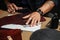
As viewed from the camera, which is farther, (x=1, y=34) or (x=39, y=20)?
(x=39, y=20)

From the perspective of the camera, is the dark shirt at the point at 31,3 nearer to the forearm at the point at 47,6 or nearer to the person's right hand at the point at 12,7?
the person's right hand at the point at 12,7

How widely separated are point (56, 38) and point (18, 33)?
0.32 meters

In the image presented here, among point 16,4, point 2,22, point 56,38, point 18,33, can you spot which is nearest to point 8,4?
point 16,4

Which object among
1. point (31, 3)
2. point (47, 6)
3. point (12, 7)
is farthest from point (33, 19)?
point (31, 3)

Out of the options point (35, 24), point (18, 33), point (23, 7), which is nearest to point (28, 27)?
point (35, 24)

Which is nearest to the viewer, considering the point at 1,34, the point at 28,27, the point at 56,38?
the point at 56,38

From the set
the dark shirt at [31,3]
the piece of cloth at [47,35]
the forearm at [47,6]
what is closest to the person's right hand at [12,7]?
the dark shirt at [31,3]

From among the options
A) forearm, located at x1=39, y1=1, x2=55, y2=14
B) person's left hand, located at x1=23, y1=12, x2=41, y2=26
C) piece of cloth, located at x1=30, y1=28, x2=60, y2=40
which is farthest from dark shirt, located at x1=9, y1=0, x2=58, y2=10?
piece of cloth, located at x1=30, y1=28, x2=60, y2=40

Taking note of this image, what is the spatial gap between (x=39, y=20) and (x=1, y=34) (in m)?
0.44

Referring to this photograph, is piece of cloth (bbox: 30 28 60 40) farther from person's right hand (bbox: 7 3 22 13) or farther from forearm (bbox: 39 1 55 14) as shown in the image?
person's right hand (bbox: 7 3 22 13)

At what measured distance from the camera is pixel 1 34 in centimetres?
111

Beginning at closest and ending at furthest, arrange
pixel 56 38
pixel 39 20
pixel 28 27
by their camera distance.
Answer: pixel 56 38 → pixel 28 27 → pixel 39 20

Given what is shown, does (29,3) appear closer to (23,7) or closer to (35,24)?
(23,7)

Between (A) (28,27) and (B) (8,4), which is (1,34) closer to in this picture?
(A) (28,27)
